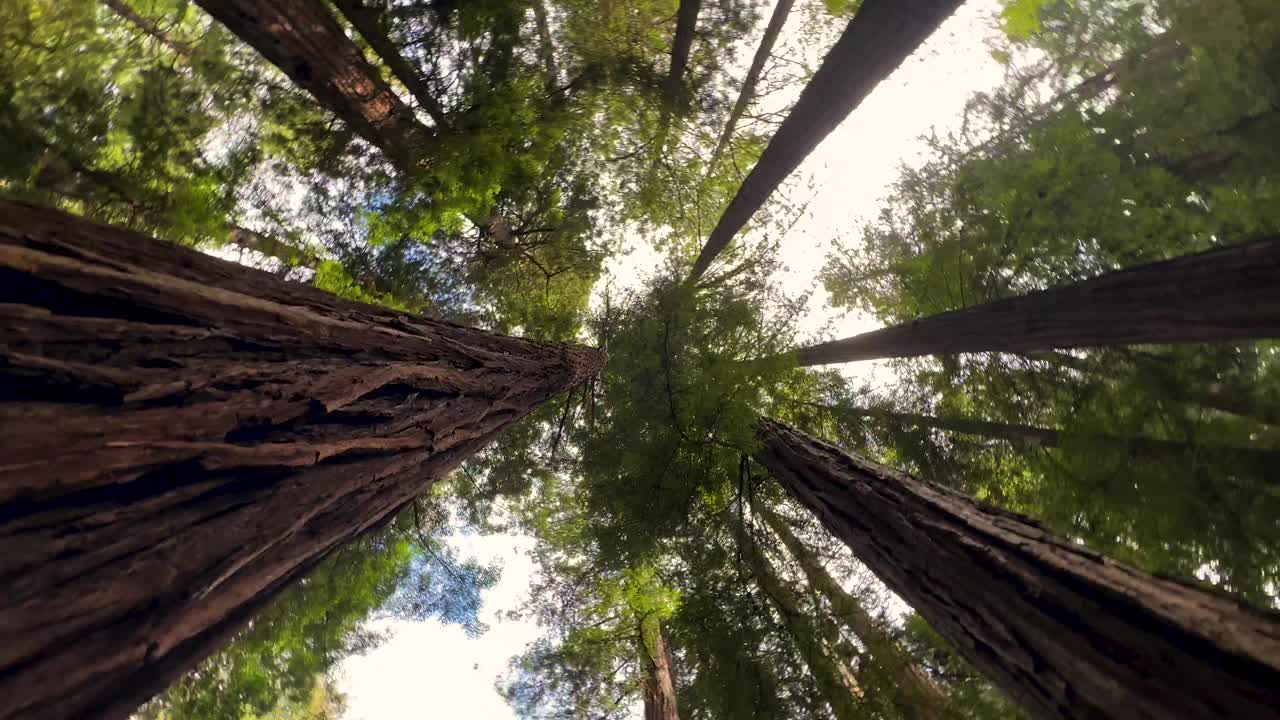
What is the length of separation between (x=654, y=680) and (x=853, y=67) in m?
6.09

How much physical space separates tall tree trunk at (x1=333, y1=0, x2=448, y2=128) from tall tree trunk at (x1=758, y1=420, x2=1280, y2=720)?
496 cm

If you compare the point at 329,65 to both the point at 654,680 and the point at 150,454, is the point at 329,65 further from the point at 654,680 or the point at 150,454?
the point at 654,680

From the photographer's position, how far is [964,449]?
18.8 ft

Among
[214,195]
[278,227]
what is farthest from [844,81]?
[278,227]

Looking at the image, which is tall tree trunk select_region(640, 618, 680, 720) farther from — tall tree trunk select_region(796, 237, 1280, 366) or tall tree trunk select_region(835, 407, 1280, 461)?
tall tree trunk select_region(796, 237, 1280, 366)

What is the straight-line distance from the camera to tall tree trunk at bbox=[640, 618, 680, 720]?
5914 mm

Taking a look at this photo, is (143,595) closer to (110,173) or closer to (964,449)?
(110,173)

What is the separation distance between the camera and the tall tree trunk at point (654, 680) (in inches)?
233

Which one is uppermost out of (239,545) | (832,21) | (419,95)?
(832,21)

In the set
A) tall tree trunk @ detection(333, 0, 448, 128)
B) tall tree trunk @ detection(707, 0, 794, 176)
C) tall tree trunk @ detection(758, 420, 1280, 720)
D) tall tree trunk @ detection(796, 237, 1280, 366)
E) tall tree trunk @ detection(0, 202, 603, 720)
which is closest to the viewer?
tall tree trunk @ detection(0, 202, 603, 720)

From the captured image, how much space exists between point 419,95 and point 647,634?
598cm

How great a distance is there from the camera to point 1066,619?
1689 mm

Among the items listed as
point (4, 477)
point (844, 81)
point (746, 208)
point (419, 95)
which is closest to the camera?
point (4, 477)

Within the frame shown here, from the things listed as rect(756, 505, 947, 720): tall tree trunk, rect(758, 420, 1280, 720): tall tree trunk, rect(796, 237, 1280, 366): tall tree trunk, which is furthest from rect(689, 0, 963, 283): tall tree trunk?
rect(756, 505, 947, 720): tall tree trunk
